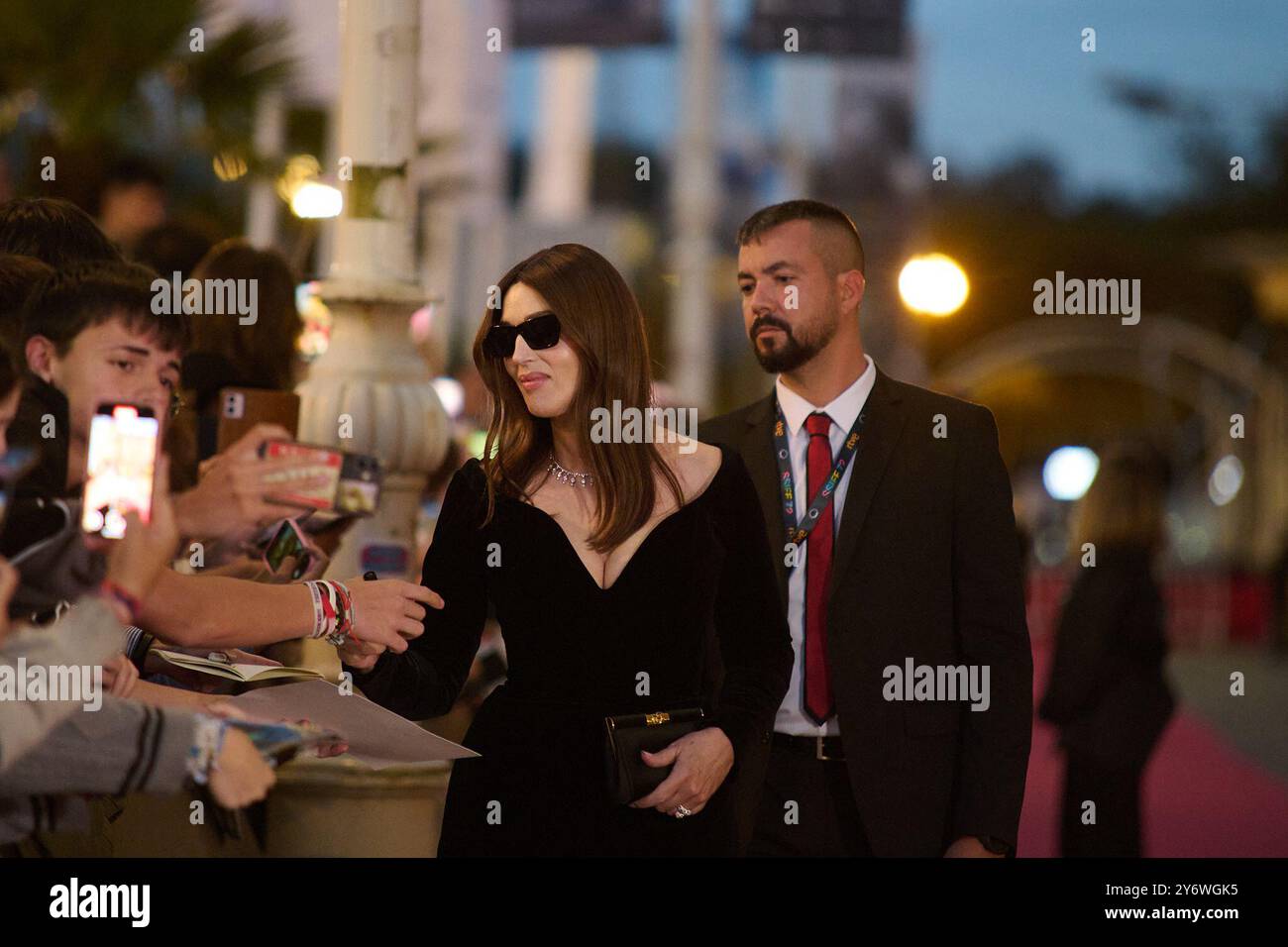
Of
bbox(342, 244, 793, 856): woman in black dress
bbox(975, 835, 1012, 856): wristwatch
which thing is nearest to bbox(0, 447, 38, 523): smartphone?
bbox(342, 244, 793, 856): woman in black dress

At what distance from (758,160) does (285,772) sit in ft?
111

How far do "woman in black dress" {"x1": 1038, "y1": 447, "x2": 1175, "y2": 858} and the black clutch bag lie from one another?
12.4 ft

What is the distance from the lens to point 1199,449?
6794cm

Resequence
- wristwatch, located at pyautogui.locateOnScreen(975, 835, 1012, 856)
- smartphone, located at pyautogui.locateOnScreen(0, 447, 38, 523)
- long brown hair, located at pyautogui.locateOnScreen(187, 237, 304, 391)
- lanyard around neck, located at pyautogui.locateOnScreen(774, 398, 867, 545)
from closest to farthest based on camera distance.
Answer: smartphone, located at pyautogui.locateOnScreen(0, 447, 38, 523) → wristwatch, located at pyautogui.locateOnScreen(975, 835, 1012, 856) → lanyard around neck, located at pyautogui.locateOnScreen(774, 398, 867, 545) → long brown hair, located at pyautogui.locateOnScreen(187, 237, 304, 391)

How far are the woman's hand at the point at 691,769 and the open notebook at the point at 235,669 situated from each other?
2.32 ft

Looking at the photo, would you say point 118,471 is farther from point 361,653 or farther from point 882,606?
point 882,606

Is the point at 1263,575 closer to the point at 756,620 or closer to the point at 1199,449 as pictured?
the point at 756,620

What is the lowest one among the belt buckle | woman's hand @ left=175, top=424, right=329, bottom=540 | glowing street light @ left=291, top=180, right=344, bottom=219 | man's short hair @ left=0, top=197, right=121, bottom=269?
the belt buckle

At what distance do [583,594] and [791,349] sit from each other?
119cm

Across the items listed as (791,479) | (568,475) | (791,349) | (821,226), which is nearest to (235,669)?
(568,475)

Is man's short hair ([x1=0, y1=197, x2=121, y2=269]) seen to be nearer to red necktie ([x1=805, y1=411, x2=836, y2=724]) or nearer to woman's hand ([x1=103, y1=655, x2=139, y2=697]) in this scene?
woman's hand ([x1=103, y1=655, x2=139, y2=697])

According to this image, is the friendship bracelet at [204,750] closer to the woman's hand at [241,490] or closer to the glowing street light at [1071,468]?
the woman's hand at [241,490]

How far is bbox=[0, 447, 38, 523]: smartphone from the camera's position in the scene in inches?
115

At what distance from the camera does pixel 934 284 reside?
15.0m
